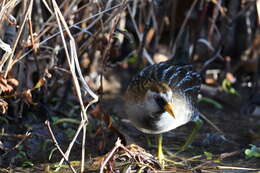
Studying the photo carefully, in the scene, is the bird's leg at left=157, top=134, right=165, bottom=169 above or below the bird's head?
below

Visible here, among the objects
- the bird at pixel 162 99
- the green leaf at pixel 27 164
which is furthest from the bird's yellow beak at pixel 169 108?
the green leaf at pixel 27 164

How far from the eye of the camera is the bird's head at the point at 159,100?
3.48m

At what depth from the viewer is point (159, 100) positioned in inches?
138

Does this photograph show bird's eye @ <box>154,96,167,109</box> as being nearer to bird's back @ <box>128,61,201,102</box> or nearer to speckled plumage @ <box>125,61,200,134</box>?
speckled plumage @ <box>125,61,200,134</box>

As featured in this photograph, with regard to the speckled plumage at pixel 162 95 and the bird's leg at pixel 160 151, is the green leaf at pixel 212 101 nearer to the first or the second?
the speckled plumage at pixel 162 95

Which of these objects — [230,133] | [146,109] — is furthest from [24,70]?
[230,133]

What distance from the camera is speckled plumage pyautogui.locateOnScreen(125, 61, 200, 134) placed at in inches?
139

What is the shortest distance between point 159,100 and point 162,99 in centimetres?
2

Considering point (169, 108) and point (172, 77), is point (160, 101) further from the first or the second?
point (172, 77)

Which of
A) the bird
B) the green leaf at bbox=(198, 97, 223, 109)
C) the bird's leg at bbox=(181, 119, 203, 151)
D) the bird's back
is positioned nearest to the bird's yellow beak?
the bird

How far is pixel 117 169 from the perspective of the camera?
3.21 m

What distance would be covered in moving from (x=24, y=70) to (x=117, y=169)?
1.10m

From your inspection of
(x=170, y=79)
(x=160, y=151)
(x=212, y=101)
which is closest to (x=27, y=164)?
(x=160, y=151)

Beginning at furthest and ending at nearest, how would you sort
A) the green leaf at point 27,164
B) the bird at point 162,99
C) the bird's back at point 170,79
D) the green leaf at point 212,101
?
the green leaf at point 212,101 < the bird's back at point 170,79 < the bird at point 162,99 < the green leaf at point 27,164
